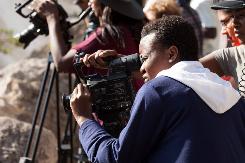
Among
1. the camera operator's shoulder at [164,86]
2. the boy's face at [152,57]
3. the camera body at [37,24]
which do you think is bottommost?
the camera operator's shoulder at [164,86]

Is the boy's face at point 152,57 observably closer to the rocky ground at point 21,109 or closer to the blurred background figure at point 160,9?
the blurred background figure at point 160,9

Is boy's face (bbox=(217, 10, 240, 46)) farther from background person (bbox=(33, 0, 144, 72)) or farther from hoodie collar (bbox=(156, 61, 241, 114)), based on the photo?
hoodie collar (bbox=(156, 61, 241, 114))

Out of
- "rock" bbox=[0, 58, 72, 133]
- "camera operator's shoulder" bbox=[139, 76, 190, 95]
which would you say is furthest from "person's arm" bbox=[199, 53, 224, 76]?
"rock" bbox=[0, 58, 72, 133]

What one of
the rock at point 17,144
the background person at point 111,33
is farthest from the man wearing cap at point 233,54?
the rock at point 17,144

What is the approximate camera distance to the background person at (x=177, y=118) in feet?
6.33

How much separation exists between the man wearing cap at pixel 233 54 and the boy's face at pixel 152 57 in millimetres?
691

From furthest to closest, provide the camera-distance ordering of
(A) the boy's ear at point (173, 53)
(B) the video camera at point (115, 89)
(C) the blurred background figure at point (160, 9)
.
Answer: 1. (C) the blurred background figure at point (160, 9)
2. (B) the video camera at point (115, 89)
3. (A) the boy's ear at point (173, 53)

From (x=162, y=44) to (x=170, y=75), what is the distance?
15 cm

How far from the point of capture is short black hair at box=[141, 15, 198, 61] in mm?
2055

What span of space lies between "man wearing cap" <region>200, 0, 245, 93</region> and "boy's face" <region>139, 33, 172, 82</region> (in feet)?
2.27

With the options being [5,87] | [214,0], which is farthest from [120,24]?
[5,87]

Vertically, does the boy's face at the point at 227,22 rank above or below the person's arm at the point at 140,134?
above

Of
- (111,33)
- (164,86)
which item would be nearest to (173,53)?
(164,86)

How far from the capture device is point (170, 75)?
1965mm
